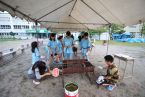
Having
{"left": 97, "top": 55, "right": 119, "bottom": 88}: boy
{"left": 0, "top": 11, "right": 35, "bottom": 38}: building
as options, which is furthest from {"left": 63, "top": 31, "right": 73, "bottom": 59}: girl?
{"left": 0, "top": 11, "right": 35, "bottom": 38}: building

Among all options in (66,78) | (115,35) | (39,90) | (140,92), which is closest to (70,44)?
(66,78)

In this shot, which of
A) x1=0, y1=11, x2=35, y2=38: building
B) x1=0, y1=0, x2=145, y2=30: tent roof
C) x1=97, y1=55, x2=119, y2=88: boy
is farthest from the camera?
x1=0, y1=11, x2=35, y2=38: building

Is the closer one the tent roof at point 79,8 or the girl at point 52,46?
the tent roof at point 79,8

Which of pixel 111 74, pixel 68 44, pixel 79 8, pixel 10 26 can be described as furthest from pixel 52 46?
pixel 10 26

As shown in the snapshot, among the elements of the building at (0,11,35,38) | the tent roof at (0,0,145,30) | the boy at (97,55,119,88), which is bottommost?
the boy at (97,55,119,88)

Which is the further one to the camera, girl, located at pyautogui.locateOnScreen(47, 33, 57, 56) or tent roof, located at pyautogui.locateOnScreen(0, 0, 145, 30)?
girl, located at pyautogui.locateOnScreen(47, 33, 57, 56)

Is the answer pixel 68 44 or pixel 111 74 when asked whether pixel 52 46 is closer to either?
pixel 68 44

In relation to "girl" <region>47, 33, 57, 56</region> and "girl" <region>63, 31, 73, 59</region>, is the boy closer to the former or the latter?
"girl" <region>63, 31, 73, 59</region>

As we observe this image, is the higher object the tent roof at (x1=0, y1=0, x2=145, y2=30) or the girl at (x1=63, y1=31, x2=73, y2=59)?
the tent roof at (x1=0, y1=0, x2=145, y2=30)

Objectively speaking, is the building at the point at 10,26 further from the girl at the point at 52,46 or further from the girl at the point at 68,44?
the girl at the point at 68,44

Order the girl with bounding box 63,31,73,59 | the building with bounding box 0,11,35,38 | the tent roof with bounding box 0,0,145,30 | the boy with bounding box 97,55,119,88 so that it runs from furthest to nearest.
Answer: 1. the building with bounding box 0,11,35,38
2. the girl with bounding box 63,31,73,59
3. the boy with bounding box 97,55,119,88
4. the tent roof with bounding box 0,0,145,30

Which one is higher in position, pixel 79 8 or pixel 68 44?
pixel 79 8

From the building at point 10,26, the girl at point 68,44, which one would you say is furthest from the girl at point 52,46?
the building at point 10,26

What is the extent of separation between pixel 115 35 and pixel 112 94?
3248 centimetres
